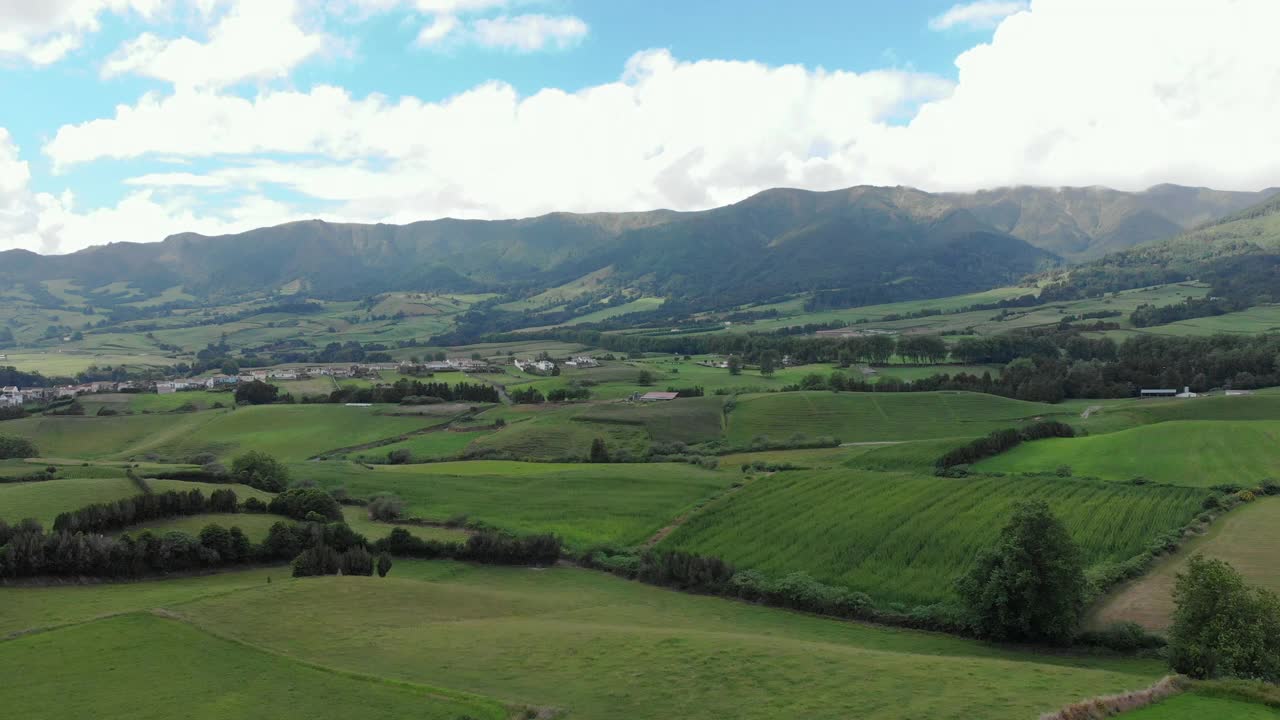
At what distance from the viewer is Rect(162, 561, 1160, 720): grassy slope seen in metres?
31.5

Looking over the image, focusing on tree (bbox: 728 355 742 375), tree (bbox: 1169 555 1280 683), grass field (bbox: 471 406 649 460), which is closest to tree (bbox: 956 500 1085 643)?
tree (bbox: 1169 555 1280 683)

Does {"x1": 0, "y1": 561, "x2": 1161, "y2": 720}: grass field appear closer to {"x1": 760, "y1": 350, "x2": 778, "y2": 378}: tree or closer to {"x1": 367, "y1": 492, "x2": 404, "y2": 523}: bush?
{"x1": 367, "y1": 492, "x2": 404, "y2": 523}: bush

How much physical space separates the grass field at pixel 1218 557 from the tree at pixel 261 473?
74.8m

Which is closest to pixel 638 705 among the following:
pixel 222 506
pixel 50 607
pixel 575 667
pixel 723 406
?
pixel 575 667

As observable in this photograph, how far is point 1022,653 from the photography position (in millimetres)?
45438

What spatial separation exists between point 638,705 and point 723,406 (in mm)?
101348

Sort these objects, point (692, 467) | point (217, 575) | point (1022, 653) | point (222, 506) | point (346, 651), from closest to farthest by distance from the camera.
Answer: point (346, 651), point (1022, 653), point (217, 575), point (222, 506), point (692, 467)

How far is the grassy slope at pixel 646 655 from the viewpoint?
31.5 m

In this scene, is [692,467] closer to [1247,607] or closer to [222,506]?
[222,506]

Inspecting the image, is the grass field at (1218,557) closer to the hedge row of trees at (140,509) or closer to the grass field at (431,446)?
the hedge row of trees at (140,509)

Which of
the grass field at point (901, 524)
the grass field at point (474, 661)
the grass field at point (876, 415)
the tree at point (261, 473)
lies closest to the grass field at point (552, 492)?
the tree at point (261, 473)

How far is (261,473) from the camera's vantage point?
89.9 metres

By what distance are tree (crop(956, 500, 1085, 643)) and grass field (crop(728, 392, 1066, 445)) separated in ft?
211

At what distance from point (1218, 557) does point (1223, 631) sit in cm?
2473
